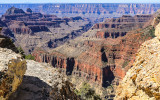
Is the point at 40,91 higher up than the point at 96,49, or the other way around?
the point at 40,91

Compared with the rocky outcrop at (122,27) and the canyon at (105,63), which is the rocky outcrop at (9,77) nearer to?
the canyon at (105,63)

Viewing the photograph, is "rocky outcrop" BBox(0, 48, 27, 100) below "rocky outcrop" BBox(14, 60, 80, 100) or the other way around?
the other way around

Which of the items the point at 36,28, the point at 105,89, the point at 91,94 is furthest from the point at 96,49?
the point at 36,28

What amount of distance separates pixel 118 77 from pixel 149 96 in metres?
55.6

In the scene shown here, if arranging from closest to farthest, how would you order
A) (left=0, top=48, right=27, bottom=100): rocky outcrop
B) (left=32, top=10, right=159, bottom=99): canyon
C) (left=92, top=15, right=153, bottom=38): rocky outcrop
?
(left=0, top=48, right=27, bottom=100): rocky outcrop, (left=32, top=10, right=159, bottom=99): canyon, (left=92, top=15, right=153, bottom=38): rocky outcrop

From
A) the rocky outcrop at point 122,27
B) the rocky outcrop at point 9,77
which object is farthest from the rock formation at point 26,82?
the rocky outcrop at point 122,27

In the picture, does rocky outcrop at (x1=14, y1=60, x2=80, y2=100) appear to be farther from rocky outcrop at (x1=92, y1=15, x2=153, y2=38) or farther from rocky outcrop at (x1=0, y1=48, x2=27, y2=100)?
rocky outcrop at (x1=92, y1=15, x2=153, y2=38)

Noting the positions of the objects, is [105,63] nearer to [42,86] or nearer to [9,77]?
[42,86]

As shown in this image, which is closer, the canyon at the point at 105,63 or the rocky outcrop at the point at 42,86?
the rocky outcrop at the point at 42,86

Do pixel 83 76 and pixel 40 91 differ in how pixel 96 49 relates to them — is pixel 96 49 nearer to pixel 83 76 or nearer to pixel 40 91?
pixel 83 76

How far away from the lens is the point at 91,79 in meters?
70.1

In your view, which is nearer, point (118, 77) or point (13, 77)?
point (13, 77)

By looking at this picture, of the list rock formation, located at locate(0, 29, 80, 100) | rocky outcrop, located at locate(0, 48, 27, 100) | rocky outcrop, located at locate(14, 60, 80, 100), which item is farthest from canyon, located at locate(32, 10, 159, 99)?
rocky outcrop, located at locate(0, 48, 27, 100)

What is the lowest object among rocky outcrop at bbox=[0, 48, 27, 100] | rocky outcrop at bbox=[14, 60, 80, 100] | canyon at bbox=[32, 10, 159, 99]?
canyon at bbox=[32, 10, 159, 99]
